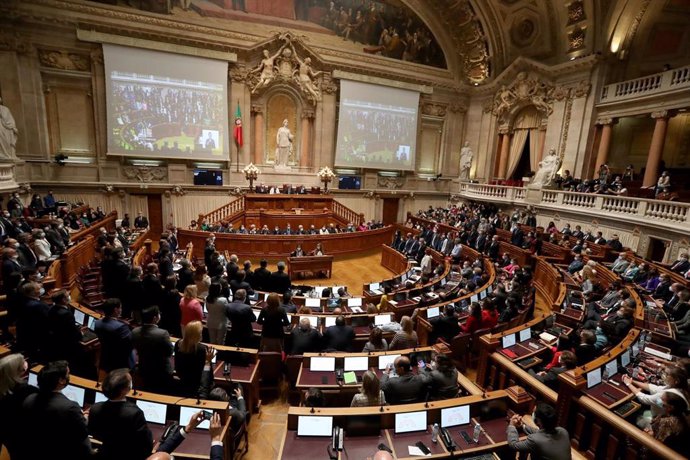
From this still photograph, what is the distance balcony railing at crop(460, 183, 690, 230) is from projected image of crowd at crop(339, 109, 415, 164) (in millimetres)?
5490

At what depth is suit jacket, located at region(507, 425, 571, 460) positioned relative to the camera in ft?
8.81

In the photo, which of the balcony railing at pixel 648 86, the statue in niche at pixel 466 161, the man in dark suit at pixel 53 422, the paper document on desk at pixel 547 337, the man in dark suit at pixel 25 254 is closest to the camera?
the man in dark suit at pixel 53 422

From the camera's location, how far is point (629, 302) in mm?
5605

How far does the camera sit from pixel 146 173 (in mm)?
15711

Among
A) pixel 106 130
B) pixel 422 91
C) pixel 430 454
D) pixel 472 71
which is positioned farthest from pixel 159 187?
pixel 472 71

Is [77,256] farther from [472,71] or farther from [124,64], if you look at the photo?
[472,71]

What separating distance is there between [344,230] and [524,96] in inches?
458

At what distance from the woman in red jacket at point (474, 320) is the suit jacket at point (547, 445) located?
296cm

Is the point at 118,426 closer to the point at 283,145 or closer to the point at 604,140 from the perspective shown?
the point at 283,145

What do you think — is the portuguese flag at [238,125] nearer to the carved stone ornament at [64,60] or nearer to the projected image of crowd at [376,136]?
the projected image of crowd at [376,136]

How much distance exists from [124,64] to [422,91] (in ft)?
47.4

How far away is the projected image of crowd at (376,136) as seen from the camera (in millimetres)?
18844

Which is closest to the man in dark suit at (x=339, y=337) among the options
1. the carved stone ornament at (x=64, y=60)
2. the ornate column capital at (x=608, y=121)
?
the ornate column capital at (x=608, y=121)

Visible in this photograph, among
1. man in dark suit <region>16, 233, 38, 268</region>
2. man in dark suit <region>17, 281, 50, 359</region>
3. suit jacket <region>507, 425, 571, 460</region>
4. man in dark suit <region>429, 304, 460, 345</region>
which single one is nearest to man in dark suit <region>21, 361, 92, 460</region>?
man in dark suit <region>17, 281, 50, 359</region>
